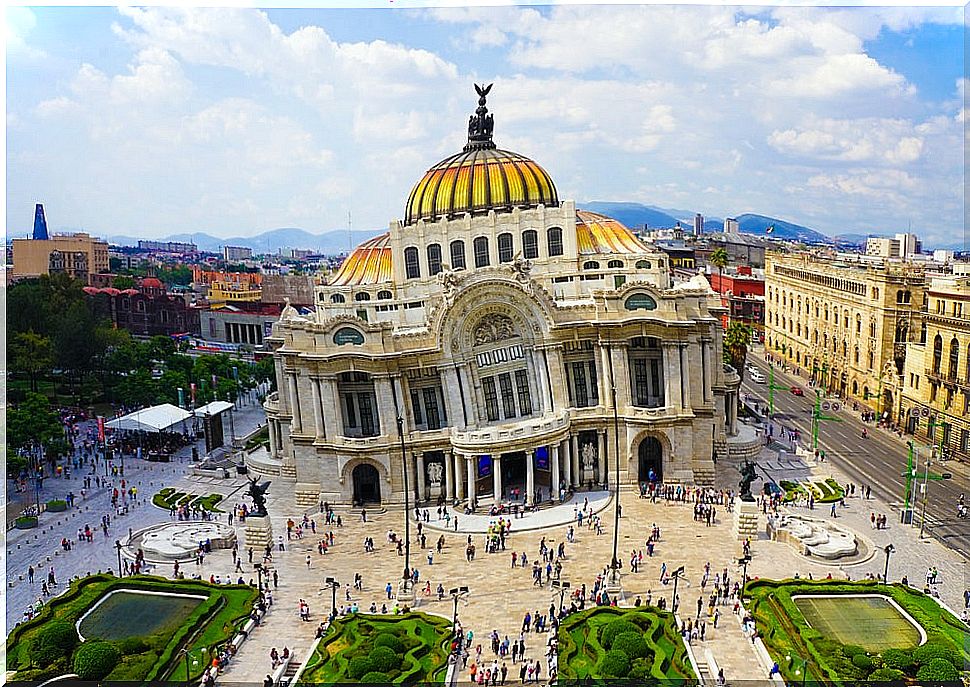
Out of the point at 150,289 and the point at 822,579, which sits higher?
the point at 150,289

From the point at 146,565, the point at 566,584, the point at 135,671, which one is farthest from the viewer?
the point at 146,565

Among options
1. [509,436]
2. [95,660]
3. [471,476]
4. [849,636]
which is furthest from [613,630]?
[95,660]

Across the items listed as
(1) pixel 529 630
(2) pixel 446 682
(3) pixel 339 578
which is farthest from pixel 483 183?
(2) pixel 446 682

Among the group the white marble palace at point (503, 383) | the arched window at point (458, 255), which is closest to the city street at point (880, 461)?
the white marble palace at point (503, 383)

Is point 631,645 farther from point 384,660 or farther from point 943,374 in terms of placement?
point 943,374

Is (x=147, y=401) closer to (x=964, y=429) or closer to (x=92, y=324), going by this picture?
(x=92, y=324)

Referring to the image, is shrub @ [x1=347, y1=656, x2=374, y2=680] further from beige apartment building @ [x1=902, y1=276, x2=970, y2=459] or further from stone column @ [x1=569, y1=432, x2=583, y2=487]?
beige apartment building @ [x1=902, y1=276, x2=970, y2=459]
